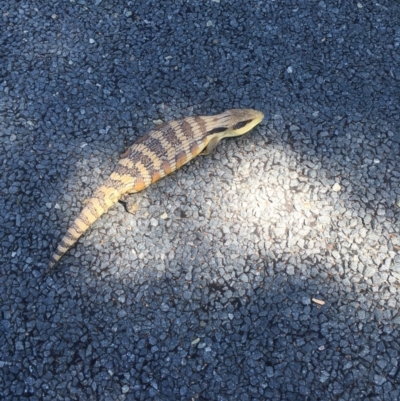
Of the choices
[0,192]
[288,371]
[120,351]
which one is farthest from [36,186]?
[288,371]

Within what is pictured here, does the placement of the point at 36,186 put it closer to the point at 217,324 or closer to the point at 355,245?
the point at 217,324

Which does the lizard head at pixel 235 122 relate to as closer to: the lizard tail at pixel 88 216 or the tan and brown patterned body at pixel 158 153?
the tan and brown patterned body at pixel 158 153

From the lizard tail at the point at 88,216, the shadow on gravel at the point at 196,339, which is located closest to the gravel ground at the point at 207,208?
the shadow on gravel at the point at 196,339

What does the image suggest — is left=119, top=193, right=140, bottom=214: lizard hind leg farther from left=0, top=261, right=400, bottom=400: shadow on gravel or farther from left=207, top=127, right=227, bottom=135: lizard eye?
left=207, top=127, right=227, bottom=135: lizard eye

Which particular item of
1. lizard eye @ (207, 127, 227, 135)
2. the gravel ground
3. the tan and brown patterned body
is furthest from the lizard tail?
lizard eye @ (207, 127, 227, 135)

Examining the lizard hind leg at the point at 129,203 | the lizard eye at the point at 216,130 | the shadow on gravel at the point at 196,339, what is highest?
the lizard eye at the point at 216,130

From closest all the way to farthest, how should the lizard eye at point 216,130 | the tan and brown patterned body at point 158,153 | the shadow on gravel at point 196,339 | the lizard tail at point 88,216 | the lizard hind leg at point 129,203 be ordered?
1. the shadow on gravel at point 196,339
2. the lizard tail at point 88,216
3. the tan and brown patterned body at point 158,153
4. the lizard hind leg at point 129,203
5. the lizard eye at point 216,130

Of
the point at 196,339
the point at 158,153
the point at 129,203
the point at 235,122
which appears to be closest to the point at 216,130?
the point at 235,122
